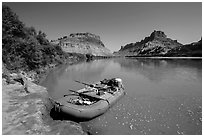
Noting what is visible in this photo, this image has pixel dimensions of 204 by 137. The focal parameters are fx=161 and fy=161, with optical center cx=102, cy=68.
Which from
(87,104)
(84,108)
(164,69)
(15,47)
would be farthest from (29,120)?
(164,69)

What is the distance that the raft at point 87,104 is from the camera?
11469 mm

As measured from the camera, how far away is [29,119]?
A: 1038 cm

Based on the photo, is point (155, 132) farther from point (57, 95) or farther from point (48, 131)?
point (57, 95)

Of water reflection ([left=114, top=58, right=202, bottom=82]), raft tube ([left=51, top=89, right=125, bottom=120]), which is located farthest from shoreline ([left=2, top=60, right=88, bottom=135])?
water reflection ([left=114, top=58, right=202, bottom=82])

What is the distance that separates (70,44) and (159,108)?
165 meters

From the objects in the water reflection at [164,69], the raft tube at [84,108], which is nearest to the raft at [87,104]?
the raft tube at [84,108]

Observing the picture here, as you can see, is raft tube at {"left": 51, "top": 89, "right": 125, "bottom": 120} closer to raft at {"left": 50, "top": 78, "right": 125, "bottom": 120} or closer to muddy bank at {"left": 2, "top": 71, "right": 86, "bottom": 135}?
raft at {"left": 50, "top": 78, "right": 125, "bottom": 120}

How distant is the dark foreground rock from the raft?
2.78 ft

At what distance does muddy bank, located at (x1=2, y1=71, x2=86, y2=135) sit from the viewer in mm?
9356

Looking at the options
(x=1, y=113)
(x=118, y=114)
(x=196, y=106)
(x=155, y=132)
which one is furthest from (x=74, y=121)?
(x=196, y=106)

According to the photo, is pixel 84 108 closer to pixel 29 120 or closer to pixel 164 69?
pixel 29 120

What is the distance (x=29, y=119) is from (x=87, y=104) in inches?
173

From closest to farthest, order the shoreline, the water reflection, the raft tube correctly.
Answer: the shoreline → the raft tube → the water reflection

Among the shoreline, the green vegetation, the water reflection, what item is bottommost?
the water reflection
